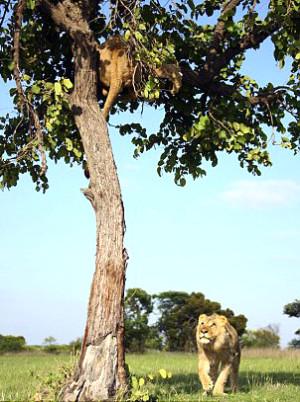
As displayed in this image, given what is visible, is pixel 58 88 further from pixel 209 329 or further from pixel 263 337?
pixel 263 337

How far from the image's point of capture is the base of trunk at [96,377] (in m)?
8.51

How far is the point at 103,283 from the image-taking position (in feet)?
29.3

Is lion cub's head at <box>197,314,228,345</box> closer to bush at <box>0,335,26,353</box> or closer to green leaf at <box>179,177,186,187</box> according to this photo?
green leaf at <box>179,177,186,187</box>

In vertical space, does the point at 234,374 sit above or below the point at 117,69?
below

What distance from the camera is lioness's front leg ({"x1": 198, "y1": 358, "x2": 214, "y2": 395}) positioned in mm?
10930

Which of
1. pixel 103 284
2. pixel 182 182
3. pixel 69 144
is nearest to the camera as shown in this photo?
pixel 103 284

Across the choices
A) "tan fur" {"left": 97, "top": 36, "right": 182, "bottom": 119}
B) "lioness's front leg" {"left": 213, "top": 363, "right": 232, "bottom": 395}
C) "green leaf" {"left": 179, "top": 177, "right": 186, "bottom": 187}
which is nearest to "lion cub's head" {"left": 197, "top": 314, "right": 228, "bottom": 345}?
"lioness's front leg" {"left": 213, "top": 363, "right": 232, "bottom": 395}

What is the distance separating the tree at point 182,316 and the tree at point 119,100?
25.7 meters

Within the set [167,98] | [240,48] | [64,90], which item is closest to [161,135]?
[167,98]

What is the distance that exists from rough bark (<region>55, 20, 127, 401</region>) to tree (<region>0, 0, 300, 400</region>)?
16 mm

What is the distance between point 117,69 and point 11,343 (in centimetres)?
2796

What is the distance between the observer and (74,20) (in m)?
10.8

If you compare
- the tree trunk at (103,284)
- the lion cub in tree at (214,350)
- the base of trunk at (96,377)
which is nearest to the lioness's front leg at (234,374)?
the lion cub in tree at (214,350)

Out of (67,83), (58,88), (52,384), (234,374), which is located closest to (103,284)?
(52,384)
